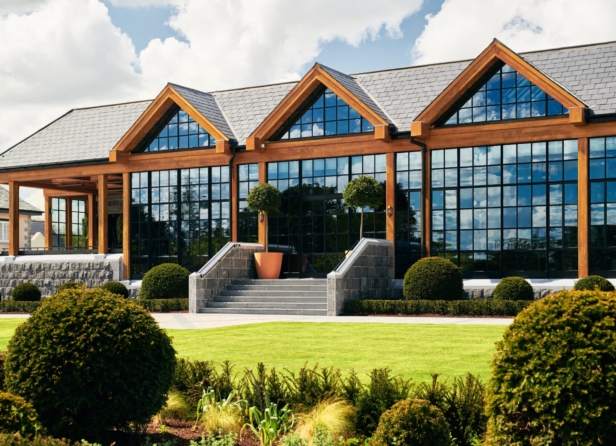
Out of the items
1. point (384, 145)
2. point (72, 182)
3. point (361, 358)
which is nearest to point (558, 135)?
point (384, 145)

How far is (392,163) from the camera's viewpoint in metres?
29.2

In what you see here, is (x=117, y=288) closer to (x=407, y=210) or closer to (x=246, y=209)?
(x=246, y=209)

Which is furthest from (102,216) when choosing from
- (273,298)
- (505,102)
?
(505,102)

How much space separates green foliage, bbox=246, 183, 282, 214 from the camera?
30016 millimetres

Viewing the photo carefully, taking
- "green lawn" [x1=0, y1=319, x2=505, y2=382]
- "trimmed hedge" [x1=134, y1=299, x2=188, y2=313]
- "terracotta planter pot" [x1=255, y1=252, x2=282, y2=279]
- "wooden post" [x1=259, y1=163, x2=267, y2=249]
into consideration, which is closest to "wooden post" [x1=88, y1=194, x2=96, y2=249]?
"wooden post" [x1=259, y1=163, x2=267, y2=249]

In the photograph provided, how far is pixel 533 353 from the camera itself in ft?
20.4

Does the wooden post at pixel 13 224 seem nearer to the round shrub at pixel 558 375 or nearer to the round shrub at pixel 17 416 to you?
the round shrub at pixel 17 416

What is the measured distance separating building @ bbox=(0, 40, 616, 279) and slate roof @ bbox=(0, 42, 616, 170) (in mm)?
81

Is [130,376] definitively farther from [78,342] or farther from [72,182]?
[72,182]

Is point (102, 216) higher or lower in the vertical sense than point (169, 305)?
higher

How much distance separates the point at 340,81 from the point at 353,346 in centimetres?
1699

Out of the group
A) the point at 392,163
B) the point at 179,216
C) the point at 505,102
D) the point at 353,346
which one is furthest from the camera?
the point at 179,216

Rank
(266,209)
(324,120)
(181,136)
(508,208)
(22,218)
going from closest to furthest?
(508,208) → (266,209) → (324,120) → (181,136) → (22,218)

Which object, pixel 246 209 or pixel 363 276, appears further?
pixel 246 209
